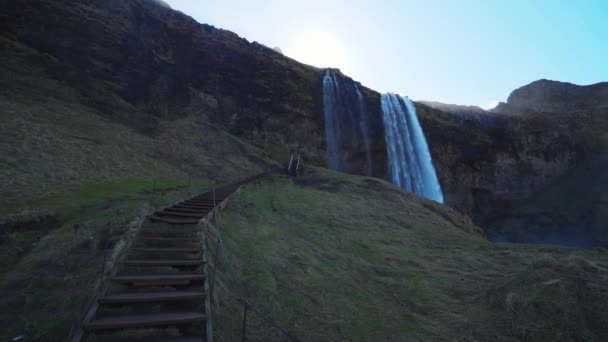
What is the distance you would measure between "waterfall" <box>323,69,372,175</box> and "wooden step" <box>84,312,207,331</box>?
120 feet

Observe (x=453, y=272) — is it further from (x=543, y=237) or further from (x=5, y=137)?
(x=543, y=237)

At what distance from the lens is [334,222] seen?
14477 mm

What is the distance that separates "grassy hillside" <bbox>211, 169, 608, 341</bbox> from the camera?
586 cm

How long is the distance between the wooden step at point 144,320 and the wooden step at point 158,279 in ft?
2.49

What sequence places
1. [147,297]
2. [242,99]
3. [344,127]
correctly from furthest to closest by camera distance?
[344,127] < [242,99] < [147,297]

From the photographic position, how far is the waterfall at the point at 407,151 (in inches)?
1656

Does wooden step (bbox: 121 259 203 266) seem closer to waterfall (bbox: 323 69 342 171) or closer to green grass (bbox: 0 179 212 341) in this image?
green grass (bbox: 0 179 212 341)

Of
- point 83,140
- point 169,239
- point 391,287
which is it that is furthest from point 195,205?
point 83,140

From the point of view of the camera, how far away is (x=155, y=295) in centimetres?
428

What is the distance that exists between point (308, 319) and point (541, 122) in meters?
66.7

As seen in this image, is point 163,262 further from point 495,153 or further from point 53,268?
point 495,153

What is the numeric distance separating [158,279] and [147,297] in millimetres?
490

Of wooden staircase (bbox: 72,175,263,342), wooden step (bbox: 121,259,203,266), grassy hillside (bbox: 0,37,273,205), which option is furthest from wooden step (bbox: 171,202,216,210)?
grassy hillside (bbox: 0,37,273,205)

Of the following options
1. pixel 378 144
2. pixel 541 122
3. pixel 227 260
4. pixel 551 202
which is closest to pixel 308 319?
pixel 227 260
